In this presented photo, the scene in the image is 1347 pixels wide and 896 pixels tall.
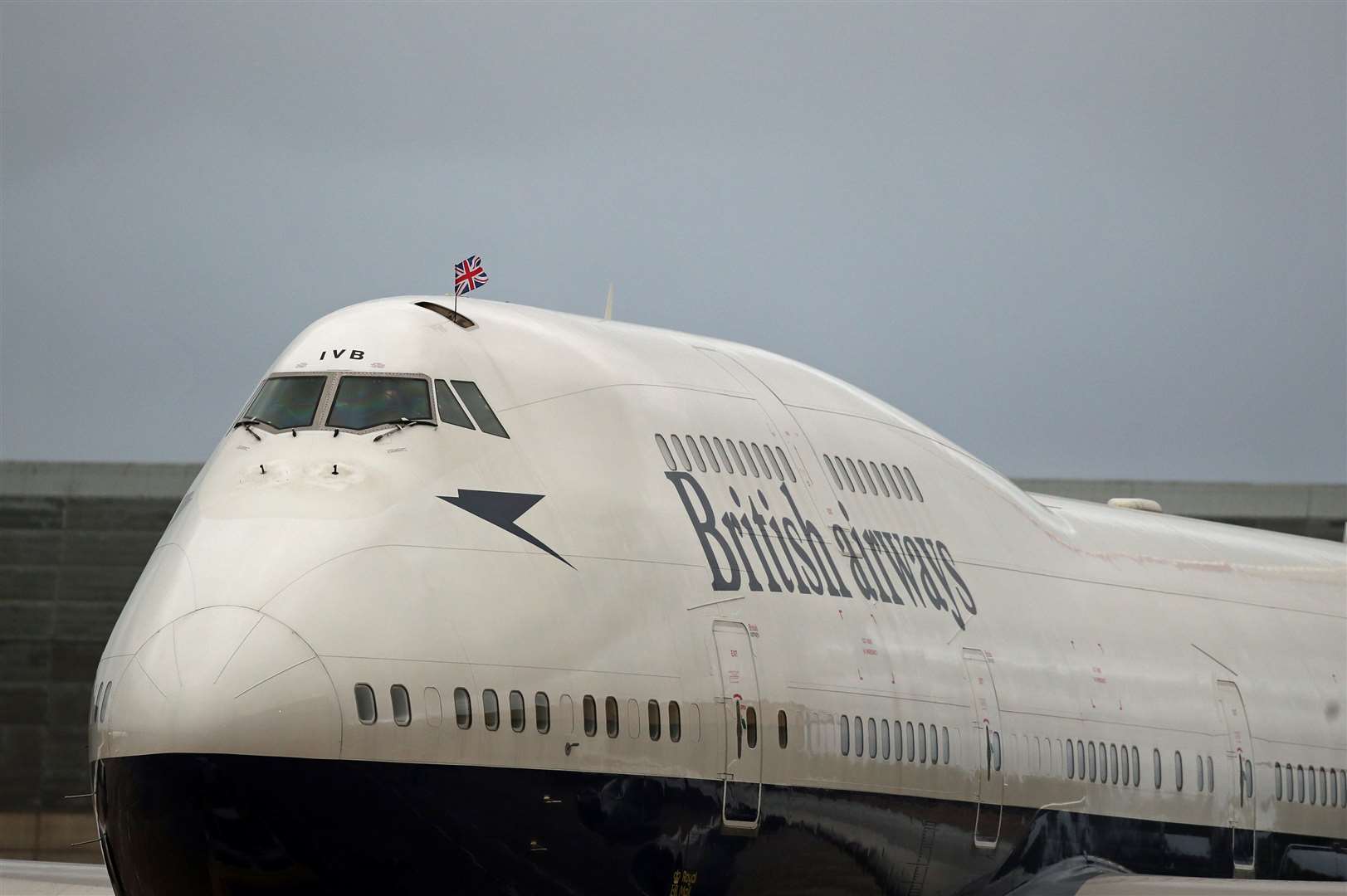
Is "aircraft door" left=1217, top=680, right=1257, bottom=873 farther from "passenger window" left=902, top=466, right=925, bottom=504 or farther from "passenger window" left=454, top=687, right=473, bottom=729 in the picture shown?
"passenger window" left=454, top=687, right=473, bottom=729

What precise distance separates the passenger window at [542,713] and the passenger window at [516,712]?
0.11m

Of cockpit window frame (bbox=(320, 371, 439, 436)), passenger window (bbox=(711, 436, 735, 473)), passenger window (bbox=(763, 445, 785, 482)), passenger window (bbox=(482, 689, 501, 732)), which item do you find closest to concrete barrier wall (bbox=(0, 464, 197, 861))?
passenger window (bbox=(763, 445, 785, 482))

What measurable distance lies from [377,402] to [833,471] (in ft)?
16.5

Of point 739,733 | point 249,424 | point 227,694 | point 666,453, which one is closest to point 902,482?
point 666,453

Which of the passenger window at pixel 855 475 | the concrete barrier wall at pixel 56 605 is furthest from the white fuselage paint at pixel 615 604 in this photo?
→ the concrete barrier wall at pixel 56 605

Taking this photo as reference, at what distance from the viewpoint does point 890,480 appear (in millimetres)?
20391

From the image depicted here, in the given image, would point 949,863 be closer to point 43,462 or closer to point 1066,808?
point 1066,808

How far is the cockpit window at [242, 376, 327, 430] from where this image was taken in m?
16.3

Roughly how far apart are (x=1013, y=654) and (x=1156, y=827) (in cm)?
315

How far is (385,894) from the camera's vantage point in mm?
14266

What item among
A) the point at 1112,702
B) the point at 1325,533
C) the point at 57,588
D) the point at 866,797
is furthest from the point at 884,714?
the point at 57,588

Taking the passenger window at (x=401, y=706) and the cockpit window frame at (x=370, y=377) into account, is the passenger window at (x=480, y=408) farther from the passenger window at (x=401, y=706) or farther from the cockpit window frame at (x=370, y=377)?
the passenger window at (x=401, y=706)

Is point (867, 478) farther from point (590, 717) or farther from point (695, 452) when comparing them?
point (590, 717)

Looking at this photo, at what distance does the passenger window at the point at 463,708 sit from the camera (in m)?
14.6
